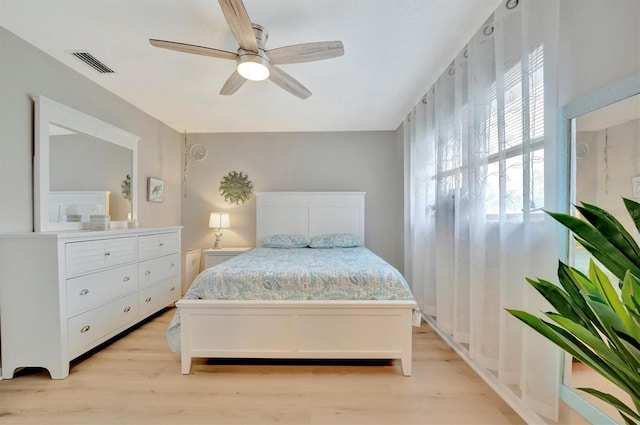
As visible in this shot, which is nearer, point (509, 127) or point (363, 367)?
point (509, 127)

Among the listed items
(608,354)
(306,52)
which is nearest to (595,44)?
(608,354)

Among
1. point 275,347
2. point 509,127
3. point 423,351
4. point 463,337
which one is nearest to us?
point 509,127

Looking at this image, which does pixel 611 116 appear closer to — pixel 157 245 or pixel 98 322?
pixel 98 322

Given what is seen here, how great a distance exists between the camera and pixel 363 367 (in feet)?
6.79

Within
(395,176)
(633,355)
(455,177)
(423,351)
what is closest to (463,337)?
(423,351)

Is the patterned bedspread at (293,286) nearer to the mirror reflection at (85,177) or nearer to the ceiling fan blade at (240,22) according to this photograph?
the mirror reflection at (85,177)

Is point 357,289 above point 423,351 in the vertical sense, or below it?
above

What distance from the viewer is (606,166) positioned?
1.12 meters

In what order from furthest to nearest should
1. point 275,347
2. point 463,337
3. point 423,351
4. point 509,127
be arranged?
point 423,351 < point 463,337 < point 275,347 < point 509,127

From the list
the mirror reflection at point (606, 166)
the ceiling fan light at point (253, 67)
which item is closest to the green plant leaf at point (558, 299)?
the mirror reflection at point (606, 166)

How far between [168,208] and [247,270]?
8.35 feet

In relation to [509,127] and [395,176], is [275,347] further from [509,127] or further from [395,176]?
[395,176]

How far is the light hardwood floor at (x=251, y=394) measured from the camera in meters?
1.57

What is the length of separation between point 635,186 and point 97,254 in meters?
3.30
